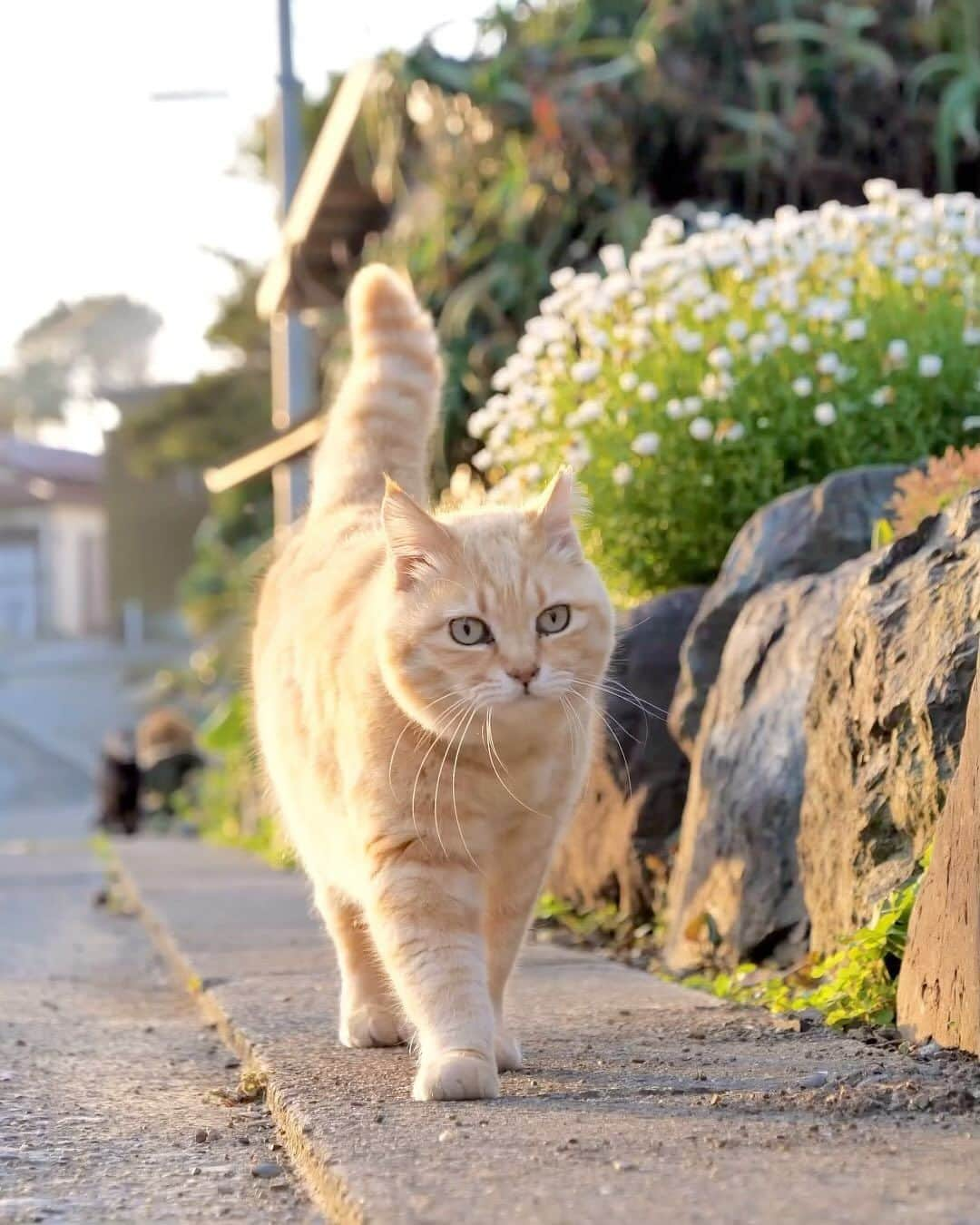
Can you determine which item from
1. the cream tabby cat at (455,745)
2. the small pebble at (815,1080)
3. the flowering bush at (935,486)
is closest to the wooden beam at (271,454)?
the flowering bush at (935,486)

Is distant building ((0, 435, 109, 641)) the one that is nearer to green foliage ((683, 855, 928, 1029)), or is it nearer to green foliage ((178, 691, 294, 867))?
green foliage ((178, 691, 294, 867))

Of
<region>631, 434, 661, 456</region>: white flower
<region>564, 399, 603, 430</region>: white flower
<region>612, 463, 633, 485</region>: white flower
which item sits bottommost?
<region>612, 463, 633, 485</region>: white flower

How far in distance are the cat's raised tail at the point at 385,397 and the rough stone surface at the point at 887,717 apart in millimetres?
1211

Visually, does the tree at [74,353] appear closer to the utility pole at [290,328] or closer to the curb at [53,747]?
the curb at [53,747]

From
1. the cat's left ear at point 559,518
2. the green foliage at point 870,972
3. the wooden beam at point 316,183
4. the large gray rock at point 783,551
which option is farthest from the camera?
the wooden beam at point 316,183

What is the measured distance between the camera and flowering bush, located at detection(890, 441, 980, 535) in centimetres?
459

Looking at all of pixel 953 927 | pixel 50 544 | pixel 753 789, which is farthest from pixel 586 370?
pixel 50 544

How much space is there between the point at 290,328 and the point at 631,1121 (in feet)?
40.2

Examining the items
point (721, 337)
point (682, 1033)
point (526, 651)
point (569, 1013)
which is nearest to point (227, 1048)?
point (569, 1013)

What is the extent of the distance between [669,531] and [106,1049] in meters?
2.75

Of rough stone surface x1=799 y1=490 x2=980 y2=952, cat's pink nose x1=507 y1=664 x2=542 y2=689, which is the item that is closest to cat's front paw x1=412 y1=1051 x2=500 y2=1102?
cat's pink nose x1=507 y1=664 x2=542 y2=689

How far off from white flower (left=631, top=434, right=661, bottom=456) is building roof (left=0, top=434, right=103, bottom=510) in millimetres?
34597

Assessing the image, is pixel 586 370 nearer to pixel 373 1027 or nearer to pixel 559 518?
pixel 559 518

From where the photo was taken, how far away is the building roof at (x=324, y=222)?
13.5 m
